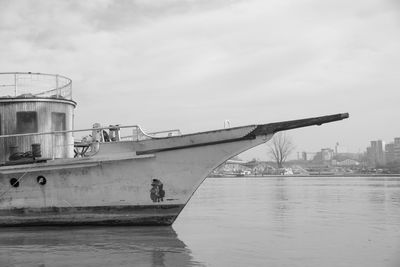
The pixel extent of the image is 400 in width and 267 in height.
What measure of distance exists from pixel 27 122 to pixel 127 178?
319 cm

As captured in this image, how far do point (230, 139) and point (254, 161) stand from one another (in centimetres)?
12153

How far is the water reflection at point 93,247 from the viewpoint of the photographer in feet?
27.2

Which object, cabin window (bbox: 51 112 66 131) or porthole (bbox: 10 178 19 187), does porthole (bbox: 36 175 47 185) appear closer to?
porthole (bbox: 10 178 19 187)

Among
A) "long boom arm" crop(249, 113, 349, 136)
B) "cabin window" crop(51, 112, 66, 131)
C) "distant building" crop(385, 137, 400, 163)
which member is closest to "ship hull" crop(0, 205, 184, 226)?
"cabin window" crop(51, 112, 66, 131)

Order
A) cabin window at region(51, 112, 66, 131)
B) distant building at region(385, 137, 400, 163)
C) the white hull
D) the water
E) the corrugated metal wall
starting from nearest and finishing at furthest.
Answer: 1. the water
2. the white hull
3. the corrugated metal wall
4. cabin window at region(51, 112, 66, 131)
5. distant building at region(385, 137, 400, 163)

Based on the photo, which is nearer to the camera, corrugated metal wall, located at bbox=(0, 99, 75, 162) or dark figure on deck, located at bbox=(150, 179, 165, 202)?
dark figure on deck, located at bbox=(150, 179, 165, 202)

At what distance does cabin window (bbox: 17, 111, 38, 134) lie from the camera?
41.6ft

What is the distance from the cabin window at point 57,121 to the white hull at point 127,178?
1524 millimetres

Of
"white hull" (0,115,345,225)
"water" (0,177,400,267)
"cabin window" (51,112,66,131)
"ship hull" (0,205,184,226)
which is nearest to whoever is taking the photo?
"water" (0,177,400,267)

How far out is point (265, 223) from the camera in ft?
43.8

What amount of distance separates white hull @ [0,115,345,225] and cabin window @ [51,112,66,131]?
1524 mm

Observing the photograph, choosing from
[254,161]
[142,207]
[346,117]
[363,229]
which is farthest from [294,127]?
[254,161]

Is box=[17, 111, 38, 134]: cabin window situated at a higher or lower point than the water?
higher

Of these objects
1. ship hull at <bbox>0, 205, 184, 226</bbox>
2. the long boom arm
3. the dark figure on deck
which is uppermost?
the long boom arm
